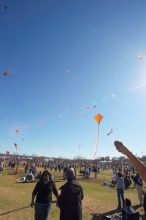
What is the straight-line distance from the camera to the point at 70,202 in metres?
6.89

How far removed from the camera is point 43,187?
875 cm

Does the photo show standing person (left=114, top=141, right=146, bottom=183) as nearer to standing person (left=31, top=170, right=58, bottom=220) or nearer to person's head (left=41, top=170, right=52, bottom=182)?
standing person (left=31, top=170, right=58, bottom=220)

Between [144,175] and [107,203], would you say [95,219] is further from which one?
[144,175]

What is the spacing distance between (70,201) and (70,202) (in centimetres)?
2

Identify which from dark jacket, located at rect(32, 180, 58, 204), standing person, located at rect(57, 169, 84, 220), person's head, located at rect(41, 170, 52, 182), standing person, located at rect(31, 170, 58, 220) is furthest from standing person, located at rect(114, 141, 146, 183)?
person's head, located at rect(41, 170, 52, 182)

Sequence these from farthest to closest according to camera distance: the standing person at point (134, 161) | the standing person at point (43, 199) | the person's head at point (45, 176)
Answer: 1. the person's head at point (45, 176)
2. the standing person at point (43, 199)
3. the standing person at point (134, 161)

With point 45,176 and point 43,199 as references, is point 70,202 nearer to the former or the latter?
point 43,199

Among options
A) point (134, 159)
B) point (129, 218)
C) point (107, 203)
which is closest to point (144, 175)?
point (134, 159)

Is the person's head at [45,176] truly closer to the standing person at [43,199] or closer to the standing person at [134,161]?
the standing person at [43,199]

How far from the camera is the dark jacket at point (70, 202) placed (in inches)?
271

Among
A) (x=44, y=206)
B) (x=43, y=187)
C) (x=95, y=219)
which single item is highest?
(x=43, y=187)

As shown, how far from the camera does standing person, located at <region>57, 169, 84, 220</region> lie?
6.89 metres

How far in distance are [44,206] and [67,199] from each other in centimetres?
196

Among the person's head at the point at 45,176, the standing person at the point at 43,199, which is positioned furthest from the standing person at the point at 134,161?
the person's head at the point at 45,176
